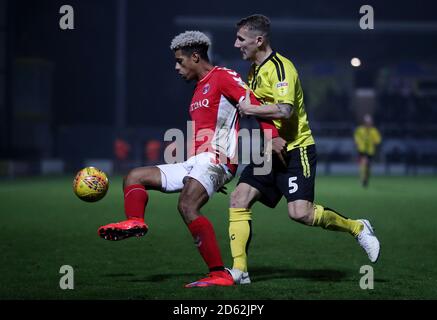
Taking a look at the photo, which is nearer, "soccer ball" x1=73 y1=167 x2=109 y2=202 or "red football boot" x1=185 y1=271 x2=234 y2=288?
"red football boot" x1=185 y1=271 x2=234 y2=288

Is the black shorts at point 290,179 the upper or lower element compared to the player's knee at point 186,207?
upper

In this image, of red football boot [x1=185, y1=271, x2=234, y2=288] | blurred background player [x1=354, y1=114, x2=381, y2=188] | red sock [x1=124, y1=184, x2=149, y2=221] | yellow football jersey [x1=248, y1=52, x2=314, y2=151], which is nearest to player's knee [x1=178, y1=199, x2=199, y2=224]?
red sock [x1=124, y1=184, x2=149, y2=221]

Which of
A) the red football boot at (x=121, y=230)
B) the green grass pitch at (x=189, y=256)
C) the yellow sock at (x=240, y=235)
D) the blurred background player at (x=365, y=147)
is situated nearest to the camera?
the red football boot at (x=121, y=230)

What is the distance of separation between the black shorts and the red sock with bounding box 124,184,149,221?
3.09 feet

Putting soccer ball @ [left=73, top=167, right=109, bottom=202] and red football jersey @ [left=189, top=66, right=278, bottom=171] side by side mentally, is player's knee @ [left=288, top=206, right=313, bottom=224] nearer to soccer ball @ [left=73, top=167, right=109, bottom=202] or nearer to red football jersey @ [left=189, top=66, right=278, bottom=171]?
red football jersey @ [left=189, top=66, right=278, bottom=171]

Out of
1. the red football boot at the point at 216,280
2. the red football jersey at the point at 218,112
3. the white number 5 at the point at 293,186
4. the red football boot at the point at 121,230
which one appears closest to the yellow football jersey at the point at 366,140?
the white number 5 at the point at 293,186

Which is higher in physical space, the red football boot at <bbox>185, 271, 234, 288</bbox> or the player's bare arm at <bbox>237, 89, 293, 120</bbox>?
the player's bare arm at <bbox>237, 89, 293, 120</bbox>

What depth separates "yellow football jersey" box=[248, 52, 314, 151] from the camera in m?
7.33

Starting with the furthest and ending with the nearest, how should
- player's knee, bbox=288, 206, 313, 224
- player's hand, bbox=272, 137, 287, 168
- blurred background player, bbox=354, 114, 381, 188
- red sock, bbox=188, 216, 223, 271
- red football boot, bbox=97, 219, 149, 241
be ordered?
blurred background player, bbox=354, 114, 381, 188
player's knee, bbox=288, 206, 313, 224
player's hand, bbox=272, 137, 287, 168
red sock, bbox=188, 216, 223, 271
red football boot, bbox=97, 219, 149, 241

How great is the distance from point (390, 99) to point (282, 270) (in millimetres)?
31822

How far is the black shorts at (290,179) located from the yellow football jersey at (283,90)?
0.10 metres

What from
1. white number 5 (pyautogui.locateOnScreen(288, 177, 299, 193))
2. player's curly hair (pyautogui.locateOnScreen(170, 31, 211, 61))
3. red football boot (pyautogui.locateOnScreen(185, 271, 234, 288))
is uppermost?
player's curly hair (pyautogui.locateOnScreen(170, 31, 211, 61))

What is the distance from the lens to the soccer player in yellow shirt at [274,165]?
24.4 ft

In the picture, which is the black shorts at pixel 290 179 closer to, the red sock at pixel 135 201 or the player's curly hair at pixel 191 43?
the red sock at pixel 135 201
